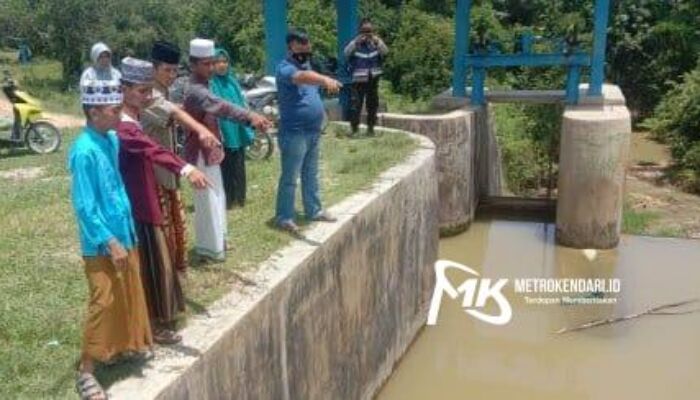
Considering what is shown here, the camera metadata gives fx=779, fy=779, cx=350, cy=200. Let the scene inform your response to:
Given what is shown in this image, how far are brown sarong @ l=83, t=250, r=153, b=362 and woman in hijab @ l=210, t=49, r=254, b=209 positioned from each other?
→ 2517mm

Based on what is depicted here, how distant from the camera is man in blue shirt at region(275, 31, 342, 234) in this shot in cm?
527

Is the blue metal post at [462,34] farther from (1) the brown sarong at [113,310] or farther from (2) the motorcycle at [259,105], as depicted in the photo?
(1) the brown sarong at [113,310]

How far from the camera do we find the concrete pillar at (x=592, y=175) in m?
10.5

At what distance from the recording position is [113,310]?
3.41m

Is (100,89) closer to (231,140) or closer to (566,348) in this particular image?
(231,140)

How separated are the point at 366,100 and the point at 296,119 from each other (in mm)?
4404

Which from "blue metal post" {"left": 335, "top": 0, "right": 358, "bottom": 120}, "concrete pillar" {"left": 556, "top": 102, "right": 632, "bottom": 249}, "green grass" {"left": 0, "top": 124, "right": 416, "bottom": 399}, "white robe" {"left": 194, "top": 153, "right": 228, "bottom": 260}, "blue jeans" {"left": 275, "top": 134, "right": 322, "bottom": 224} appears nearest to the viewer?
"green grass" {"left": 0, "top": 124, "right": 416, "bottom": 399}

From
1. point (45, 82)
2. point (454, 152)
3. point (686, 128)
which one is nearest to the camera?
point (454, 152)

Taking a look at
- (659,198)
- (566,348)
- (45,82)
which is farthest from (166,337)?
(45,82)

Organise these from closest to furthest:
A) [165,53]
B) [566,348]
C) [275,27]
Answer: [165,53] → [566,348] → [275,27]

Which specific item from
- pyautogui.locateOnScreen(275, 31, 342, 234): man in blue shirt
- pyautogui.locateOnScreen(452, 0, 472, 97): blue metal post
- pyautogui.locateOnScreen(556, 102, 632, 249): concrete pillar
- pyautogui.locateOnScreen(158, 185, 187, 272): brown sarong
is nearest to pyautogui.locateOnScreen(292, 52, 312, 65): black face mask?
pyautogui.locateOnScreen(275, 31, 342, 234): man in blue shirt

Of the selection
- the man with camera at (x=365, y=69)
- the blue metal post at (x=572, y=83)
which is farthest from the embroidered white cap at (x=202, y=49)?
the blue metal post at (x=572, y=83)

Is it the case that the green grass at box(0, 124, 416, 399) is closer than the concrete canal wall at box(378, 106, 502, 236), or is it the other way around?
the green grass at box(0, 124, 416, 399)

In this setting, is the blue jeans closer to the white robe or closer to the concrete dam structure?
the concrete dam structure
